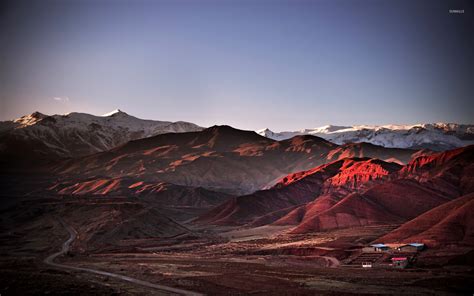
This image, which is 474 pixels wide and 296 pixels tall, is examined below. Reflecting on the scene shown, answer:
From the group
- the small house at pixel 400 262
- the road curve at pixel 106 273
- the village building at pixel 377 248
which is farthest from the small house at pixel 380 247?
the road curve at pixel 106 273

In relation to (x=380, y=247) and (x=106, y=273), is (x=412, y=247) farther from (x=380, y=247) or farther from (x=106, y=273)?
(x=106, y=273)

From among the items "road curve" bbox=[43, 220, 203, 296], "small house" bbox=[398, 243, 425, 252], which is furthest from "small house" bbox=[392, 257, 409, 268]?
"road curve" bbox=[43, 220, 203, 296]

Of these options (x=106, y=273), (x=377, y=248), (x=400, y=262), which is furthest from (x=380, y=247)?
(x=106, y=273)

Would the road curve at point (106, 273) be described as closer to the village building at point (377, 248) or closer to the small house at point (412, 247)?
the village building at point (377, 248)

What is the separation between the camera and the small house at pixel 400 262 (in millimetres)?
79562

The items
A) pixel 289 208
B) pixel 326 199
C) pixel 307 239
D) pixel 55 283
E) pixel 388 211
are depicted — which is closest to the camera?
pixel 55 283

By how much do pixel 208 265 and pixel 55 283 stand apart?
104 ft

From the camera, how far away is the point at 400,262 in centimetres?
8000

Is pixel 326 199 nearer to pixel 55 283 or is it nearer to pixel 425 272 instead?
pixel 425 272

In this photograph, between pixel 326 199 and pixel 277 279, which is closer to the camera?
pixel 277 279

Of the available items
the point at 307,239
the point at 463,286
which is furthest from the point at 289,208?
the point at 463,286

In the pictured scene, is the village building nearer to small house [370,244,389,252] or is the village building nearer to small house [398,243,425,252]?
small house [370,244,389,252]

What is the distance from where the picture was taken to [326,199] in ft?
525

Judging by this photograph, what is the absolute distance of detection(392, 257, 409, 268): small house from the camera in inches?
3132
